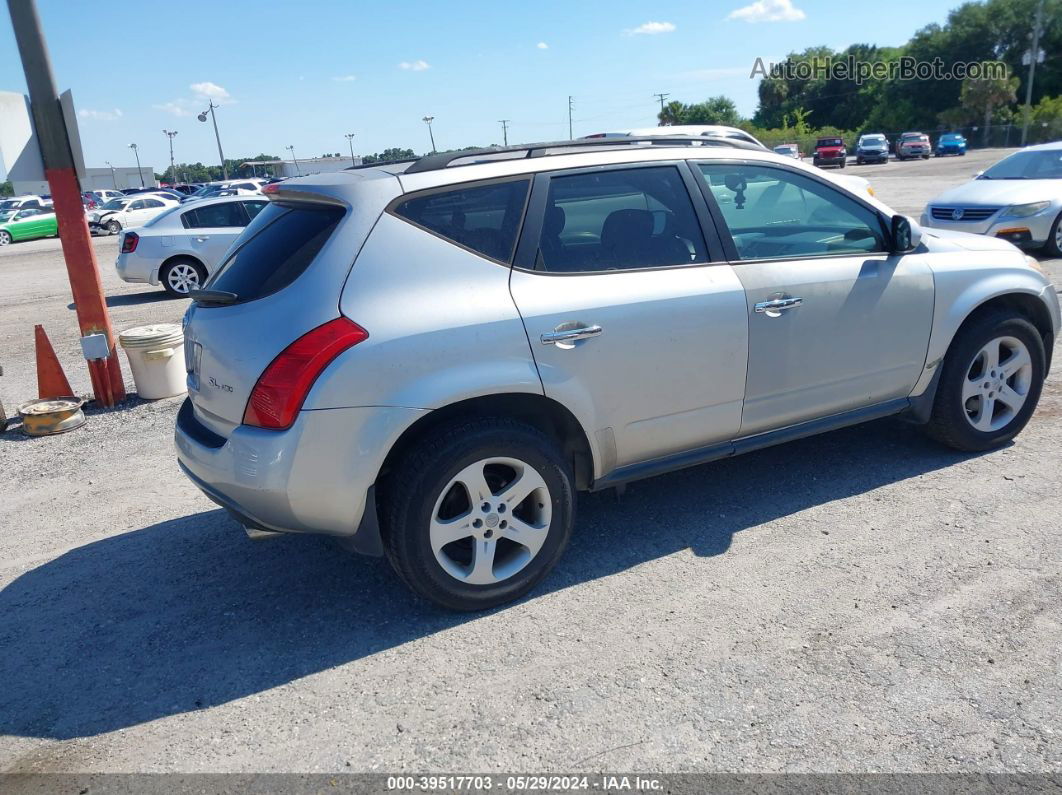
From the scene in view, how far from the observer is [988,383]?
490 cm

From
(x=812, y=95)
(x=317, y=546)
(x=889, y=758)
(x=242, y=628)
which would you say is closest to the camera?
(x=889, y=758)

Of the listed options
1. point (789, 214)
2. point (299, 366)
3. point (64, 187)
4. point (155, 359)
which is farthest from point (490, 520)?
point (64, 187)

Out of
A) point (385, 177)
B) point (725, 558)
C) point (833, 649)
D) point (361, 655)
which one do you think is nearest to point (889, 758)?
point (833, 649)

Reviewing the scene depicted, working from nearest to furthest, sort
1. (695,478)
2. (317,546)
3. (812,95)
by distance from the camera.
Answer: (317,546) < (695,478) < (812,95)

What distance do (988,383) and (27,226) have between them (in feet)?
116

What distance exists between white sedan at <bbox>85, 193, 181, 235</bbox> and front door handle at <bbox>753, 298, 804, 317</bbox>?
106 feet

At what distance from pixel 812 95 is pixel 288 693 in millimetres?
100916

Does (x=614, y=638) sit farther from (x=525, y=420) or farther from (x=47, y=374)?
(x=47, y=374)

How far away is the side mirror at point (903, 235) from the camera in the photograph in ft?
14.7

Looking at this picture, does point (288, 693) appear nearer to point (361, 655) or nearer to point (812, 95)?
point (361, 655)

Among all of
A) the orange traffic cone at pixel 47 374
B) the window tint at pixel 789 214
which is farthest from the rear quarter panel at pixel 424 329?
the orange traffic cone at pixel 47 374

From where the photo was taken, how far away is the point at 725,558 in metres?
3.96

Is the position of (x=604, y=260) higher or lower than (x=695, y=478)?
higher

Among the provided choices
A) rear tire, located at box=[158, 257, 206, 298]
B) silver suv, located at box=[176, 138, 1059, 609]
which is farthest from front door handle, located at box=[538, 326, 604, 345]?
rear tire, located at box=[158, 257, 206, 298]
